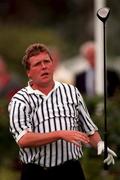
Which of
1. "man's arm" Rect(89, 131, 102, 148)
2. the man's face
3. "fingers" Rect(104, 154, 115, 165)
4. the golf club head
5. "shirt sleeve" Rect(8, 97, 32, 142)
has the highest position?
the golf club head

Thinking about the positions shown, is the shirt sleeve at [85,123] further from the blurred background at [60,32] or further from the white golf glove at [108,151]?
the blurred background at [60,32]

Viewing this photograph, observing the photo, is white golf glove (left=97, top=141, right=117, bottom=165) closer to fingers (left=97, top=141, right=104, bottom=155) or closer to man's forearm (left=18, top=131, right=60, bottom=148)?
fingers (left=97, top=141, right=104, bottom=155)

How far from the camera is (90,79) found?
13719 millimetres

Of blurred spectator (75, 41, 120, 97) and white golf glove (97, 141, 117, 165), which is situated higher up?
blurred spectator (75, 41, 120, 97)

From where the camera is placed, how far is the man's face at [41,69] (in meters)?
7.56

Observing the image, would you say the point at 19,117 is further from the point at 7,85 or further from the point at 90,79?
the point at 90,79

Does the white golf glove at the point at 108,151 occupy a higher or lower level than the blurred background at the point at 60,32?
lower

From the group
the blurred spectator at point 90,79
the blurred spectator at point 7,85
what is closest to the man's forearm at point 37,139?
the blurred spectator at point 90,79

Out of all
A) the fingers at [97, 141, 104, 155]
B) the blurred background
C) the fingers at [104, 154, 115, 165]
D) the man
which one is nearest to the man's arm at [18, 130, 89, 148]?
the man

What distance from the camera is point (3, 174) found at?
10781 millimetres

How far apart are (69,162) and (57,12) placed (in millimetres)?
14177

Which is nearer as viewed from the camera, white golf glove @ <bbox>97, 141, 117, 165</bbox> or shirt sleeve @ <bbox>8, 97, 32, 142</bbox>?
shirt sleeve @ <bbox>8, 97, 32, 142</bbox>

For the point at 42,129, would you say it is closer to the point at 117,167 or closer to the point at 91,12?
the point at 117,167

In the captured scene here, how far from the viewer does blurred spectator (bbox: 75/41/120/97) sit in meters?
12.9
